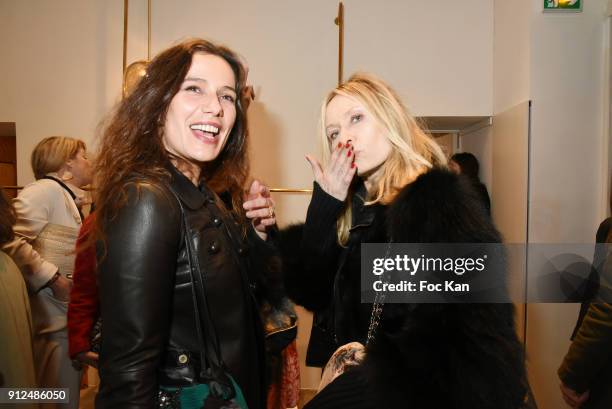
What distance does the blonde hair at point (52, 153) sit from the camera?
96 centimetres

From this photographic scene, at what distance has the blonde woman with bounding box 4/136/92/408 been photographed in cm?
89

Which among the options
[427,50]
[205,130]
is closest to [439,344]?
[205,130]

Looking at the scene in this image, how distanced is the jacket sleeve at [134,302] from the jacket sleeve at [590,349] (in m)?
0.84

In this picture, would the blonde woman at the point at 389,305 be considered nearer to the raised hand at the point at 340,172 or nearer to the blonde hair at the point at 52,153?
the raised hand at the point at 340,172

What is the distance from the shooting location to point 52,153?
39.4 inches

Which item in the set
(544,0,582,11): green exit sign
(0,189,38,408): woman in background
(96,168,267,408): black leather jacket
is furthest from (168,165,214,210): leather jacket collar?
(544,0,582,11): green exit sign

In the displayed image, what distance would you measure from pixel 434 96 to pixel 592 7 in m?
0.83

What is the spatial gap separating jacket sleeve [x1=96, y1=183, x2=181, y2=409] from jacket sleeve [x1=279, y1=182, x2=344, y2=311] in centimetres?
36

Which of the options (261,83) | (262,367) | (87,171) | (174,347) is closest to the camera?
(174,347)

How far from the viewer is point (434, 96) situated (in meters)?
1.75

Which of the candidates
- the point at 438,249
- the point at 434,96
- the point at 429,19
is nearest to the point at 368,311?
the point at 438,249

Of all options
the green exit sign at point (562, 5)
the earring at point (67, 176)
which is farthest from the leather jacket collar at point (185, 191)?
the green exit sign at point (562, 5)

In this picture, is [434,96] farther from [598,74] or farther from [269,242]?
[269,242]

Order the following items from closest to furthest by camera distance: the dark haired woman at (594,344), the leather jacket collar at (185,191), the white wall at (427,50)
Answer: the leather jacket collar at (185,191) → the dark haired woman at (594,344) → the white wall at (427,50)
